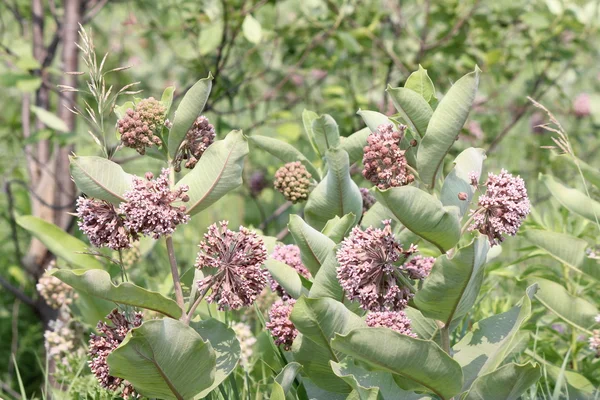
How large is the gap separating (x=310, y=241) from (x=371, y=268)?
19 centimetres

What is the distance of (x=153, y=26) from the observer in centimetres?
323

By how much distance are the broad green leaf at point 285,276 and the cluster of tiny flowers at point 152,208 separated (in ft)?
0.62

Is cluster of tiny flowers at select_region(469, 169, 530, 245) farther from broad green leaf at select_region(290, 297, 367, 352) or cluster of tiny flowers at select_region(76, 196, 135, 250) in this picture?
cluster of tiny flowers at select_region(76, 196, 135, 250)

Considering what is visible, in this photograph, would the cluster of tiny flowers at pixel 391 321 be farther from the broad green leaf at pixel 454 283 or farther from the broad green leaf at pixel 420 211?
the broad green leaf at pixel 420 211

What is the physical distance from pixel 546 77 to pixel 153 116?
2630mm

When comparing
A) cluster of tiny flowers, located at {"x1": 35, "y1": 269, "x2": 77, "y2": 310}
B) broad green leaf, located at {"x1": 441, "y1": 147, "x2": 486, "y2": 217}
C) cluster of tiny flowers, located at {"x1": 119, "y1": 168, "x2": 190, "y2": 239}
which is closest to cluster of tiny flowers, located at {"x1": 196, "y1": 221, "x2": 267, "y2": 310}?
cluster of tiny flowers, located at {"x1": 119, "y1": 168, "x2": 190, "y2": 239}

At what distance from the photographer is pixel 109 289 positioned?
116 cm

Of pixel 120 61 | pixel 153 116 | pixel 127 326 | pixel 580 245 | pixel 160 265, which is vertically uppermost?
pixel 153 116

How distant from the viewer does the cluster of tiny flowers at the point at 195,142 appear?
1318 mm

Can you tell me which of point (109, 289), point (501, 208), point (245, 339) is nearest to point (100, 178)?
point (109, 289)

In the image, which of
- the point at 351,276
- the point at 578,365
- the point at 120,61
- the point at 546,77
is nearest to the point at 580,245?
the point at 578,365

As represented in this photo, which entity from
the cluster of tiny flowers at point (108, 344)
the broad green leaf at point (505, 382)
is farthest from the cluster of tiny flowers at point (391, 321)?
the cluster of tiny flowers at point (108, 344)

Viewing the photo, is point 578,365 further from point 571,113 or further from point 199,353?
point 571,113

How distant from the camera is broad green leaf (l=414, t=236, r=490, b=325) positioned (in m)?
1.07
